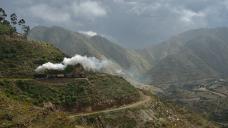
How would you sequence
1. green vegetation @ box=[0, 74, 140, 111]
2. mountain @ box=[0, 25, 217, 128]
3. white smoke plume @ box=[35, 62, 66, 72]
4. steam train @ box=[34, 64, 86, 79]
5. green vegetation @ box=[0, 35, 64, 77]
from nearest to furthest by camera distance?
mountain @ box=[0, 25, 217, 128], green vegetation @ box=[0, 74, 140, 111], steam train @ box=[34, 64, 86, 79], green vegetation @ box=[0, 35, 64, 77], white smoke plume @ box=[35, 62, 66, 72]

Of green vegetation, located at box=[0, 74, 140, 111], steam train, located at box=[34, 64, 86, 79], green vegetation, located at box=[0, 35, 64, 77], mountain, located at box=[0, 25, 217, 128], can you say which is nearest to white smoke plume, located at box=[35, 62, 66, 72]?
steam train, located at box=[34, 64, 86, 79]

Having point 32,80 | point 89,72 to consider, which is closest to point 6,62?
point 32,80

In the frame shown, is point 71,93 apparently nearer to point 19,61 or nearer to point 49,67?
point 49,67

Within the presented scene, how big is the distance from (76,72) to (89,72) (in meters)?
11.5

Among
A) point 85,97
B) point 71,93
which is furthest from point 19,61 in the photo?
point 85,97

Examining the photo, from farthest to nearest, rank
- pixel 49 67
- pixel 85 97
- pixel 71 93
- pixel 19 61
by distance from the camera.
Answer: pixel 19 61 → pixel 49 67 → pixel 85 97 → pixel 71 93

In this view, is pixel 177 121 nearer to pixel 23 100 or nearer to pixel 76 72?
pixel 76 72

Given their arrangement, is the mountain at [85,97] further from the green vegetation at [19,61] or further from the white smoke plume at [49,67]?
the white smoke plume at [49,67]

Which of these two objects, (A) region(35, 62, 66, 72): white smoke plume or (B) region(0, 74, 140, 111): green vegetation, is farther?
(A) region(35, 62, 66, 72): white smoke plume

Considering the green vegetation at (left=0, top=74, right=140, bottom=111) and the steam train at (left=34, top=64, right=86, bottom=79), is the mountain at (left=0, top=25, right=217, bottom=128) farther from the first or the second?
the steam train at (left=34, top=64, right=86, bottom=79)

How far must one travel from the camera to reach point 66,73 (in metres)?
185

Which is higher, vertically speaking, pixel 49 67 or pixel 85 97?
pixel 49 67

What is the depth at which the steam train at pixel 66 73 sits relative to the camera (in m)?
176

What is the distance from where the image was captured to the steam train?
579 ft
